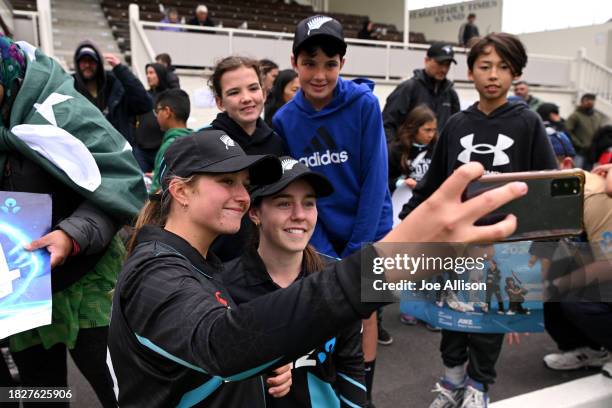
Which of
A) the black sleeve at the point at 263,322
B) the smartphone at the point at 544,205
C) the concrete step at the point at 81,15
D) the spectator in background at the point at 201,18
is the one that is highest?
the concrete step at the point at 81,15

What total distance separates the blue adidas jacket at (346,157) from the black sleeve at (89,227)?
0.85 metres

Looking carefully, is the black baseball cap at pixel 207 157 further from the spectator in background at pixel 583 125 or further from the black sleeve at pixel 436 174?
the spectator in background at pixel 583 125

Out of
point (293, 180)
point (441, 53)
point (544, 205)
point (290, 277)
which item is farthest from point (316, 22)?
point (441, 53)

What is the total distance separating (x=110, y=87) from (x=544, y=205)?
3556 millimetres

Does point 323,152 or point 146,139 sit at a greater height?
point 323,152

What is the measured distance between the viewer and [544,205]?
83 centimetres

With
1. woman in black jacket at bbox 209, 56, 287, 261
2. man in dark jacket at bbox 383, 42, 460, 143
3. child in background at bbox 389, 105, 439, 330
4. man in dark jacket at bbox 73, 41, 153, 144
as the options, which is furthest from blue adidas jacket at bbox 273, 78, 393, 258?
man in dark jacket at bbox 383, 42, 460, 143

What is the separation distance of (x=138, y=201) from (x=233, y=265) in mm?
411

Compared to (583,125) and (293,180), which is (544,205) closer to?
(293,180)

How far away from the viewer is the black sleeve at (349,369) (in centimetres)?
169

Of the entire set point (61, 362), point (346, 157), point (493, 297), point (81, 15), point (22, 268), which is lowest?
point (61, 362)

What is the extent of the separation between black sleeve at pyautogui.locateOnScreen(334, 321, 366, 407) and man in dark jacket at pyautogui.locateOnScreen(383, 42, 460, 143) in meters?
2.87

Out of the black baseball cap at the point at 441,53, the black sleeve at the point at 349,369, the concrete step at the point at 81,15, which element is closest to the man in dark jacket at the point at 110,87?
the black baseball cap at the point at 441,53

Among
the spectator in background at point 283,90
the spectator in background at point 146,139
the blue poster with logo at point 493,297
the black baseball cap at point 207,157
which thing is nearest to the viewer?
the blue poster with logo at point 493,297
